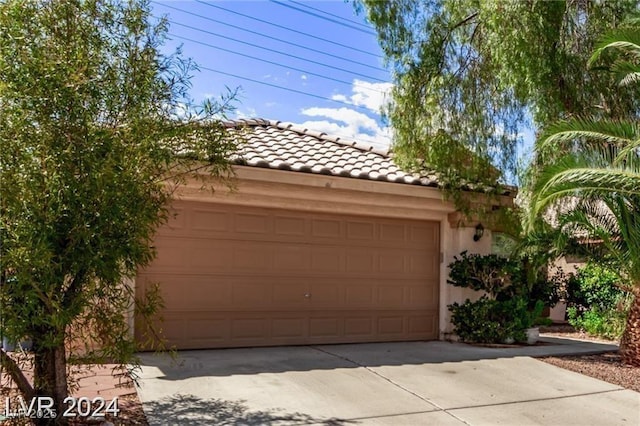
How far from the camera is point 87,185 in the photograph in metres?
4.52

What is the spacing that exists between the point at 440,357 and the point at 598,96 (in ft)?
19.9

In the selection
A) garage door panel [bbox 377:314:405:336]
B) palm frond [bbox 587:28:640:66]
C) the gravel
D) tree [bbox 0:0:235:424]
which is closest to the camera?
tree [bbox 0:0:235:424]

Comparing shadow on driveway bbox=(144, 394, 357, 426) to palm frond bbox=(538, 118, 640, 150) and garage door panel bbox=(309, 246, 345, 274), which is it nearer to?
garage door panel bbox=(309, 246, 345, 274)

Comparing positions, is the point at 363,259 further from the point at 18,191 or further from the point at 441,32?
the point at 18,191

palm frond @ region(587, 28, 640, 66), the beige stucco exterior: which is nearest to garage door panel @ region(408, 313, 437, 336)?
the beige stucco exterior

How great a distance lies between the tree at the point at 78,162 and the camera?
14.3ft

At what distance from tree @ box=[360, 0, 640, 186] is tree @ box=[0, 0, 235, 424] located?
6.16m

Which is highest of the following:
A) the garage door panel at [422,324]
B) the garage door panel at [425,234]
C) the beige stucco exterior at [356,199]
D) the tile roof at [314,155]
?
the tile roof at [314,155]

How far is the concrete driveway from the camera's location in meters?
5.68

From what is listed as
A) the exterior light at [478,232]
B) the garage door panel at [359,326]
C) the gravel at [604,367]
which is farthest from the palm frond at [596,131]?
the garage door panel at [359,326]

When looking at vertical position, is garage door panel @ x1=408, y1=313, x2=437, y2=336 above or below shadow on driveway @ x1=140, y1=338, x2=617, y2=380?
above

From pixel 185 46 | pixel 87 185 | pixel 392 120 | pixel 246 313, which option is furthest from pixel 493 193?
pixel 87 185

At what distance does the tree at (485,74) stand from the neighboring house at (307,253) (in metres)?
0.97

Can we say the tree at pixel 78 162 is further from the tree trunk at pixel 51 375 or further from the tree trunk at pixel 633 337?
the tree trunk at pixel 633 337
